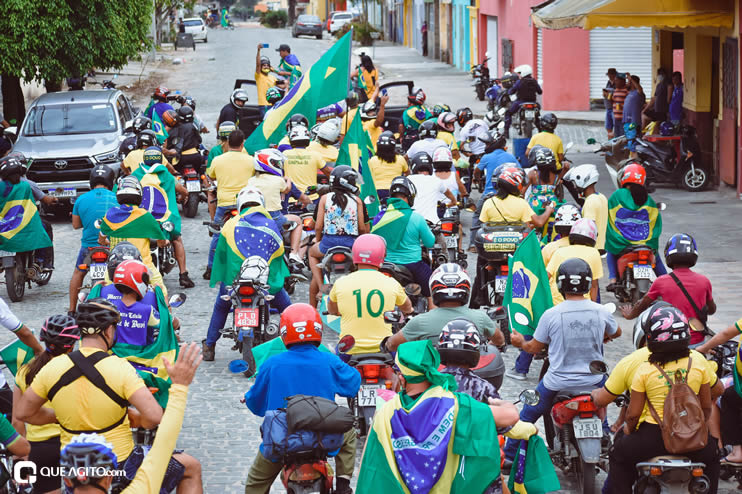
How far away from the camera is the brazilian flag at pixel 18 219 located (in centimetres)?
1375

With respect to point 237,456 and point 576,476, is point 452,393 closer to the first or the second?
point 576,476

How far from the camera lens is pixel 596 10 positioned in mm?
18125

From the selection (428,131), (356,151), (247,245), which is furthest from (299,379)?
(428,131)

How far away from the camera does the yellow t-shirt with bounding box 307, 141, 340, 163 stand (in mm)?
15172

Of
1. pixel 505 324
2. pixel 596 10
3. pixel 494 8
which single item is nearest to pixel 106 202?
pixel 505 324

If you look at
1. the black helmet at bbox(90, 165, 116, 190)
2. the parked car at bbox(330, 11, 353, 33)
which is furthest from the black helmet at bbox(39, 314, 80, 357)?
the parked car at bbox(330, 11, 353, 33)

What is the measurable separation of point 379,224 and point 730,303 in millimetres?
4566

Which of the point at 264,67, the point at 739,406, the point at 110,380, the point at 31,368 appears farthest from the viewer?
the point at 264,67

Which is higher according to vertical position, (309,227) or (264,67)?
(264,67)

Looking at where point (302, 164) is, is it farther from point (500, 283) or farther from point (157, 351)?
point (157, 351)

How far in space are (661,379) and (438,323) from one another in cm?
173

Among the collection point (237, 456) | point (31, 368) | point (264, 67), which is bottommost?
point (237, 456)

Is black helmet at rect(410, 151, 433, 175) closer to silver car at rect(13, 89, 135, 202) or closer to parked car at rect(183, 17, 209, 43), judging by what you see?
silver car at rect(13, 89, 135, 202)

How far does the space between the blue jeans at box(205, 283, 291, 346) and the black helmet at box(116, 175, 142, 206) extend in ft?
4.87
